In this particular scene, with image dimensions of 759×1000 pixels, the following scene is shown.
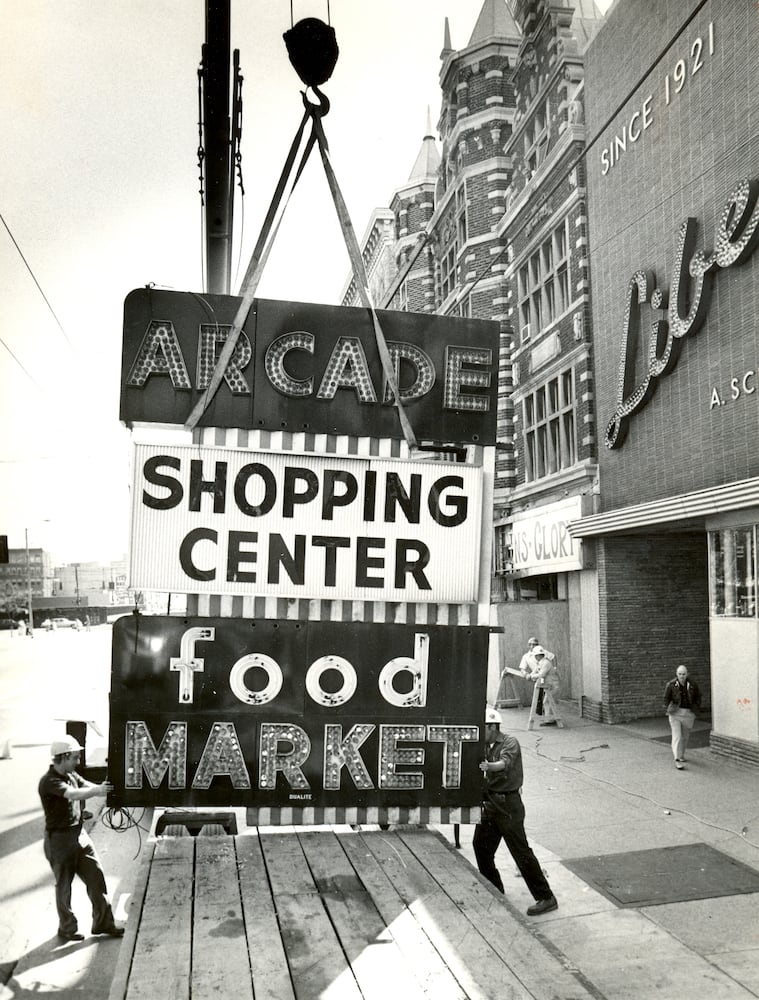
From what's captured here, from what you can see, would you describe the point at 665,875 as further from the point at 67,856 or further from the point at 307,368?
the point at 307,368

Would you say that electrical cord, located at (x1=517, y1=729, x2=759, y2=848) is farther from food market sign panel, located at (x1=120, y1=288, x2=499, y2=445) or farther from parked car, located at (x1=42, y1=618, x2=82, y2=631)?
parked car, located at (x1=42, y1=618, x2=82, y2=631)

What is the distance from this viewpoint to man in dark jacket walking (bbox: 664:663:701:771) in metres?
12.9

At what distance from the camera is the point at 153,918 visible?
4.56 meters

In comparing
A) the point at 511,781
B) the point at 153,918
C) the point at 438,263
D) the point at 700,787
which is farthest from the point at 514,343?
the point at 153,918

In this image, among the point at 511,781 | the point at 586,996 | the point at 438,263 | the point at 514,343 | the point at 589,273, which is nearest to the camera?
the point at 586,996

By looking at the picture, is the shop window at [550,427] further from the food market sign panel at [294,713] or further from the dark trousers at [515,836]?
the food market sign panel at [294,713]

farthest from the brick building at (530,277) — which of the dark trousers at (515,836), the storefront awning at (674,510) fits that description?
the dark trousers at (515,836)

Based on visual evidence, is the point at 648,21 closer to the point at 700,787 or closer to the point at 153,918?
the point at 700,787

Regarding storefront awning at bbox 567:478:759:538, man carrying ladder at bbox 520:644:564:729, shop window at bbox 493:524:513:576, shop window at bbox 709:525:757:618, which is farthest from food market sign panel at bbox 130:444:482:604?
shop window at bbox 493:524:513:576

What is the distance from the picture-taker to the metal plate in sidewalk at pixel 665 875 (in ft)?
26.1

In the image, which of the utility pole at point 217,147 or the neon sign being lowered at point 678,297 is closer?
Result: the utility pole at point 217,147

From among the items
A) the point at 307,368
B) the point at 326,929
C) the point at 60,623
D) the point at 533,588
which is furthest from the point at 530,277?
the point at 60,623

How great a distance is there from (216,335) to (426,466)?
163 cm

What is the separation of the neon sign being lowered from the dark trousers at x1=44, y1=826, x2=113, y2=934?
1218 cm
